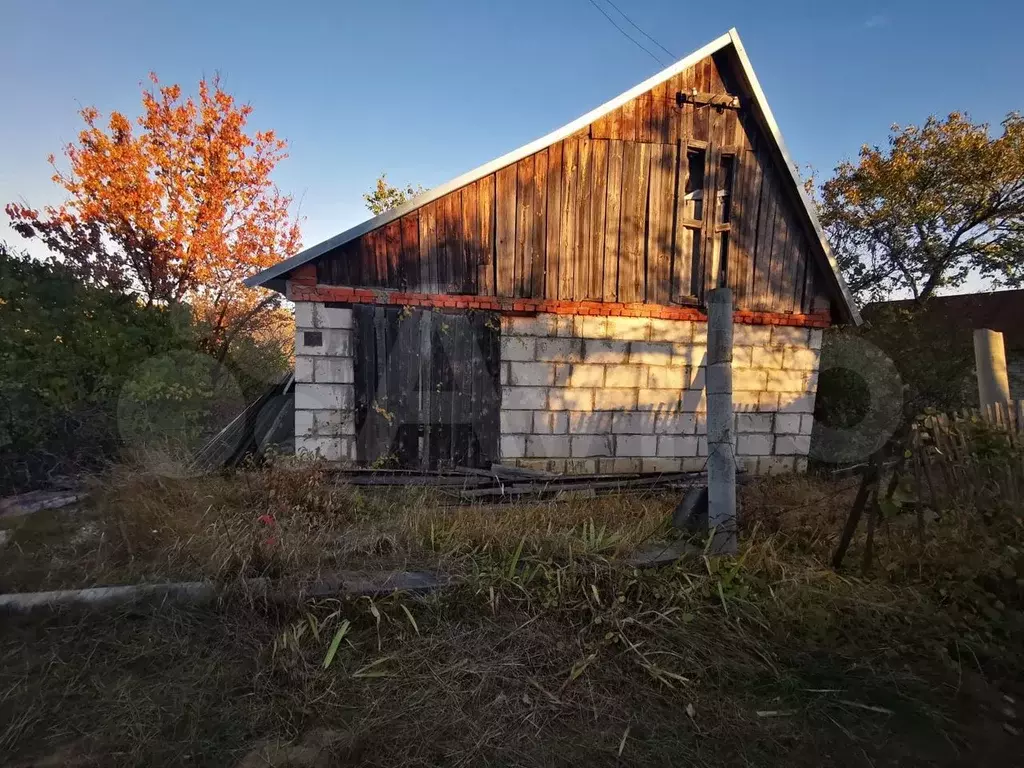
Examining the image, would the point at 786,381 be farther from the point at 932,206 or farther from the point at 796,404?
the point at 932,206

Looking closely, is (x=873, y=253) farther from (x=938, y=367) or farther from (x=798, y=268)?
(x=798, y=268)

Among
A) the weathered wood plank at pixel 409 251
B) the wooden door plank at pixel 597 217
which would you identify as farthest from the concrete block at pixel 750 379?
the weathered wood plank at pixel 409 251

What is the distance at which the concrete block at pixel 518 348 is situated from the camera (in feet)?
22.2

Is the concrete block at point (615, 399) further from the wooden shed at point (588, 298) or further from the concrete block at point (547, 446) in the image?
the concrete block at point (547, 446)

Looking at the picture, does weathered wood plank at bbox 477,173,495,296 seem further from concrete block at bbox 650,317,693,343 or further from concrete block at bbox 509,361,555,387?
concrete block at bbox 650,317,693,343

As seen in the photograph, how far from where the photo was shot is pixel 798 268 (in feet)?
25.3

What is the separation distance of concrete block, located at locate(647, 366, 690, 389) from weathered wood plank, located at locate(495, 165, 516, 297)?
236 centimetres

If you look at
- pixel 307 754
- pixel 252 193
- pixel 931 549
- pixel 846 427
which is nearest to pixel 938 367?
pixel 846 427

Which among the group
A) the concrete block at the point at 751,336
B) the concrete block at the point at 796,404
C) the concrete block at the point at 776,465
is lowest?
the concrete block at the point at 776,465

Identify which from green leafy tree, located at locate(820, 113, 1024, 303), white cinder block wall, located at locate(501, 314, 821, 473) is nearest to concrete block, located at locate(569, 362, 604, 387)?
white cinder block wall, located at locate(501, 314, 821, 473)

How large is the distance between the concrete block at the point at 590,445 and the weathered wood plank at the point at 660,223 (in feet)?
7.06

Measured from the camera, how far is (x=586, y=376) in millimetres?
6992

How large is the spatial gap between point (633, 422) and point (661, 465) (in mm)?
788

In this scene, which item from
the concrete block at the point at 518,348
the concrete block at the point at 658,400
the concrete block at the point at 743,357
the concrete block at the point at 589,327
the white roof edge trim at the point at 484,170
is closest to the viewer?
the white roof edge trim at the point at 484,170
